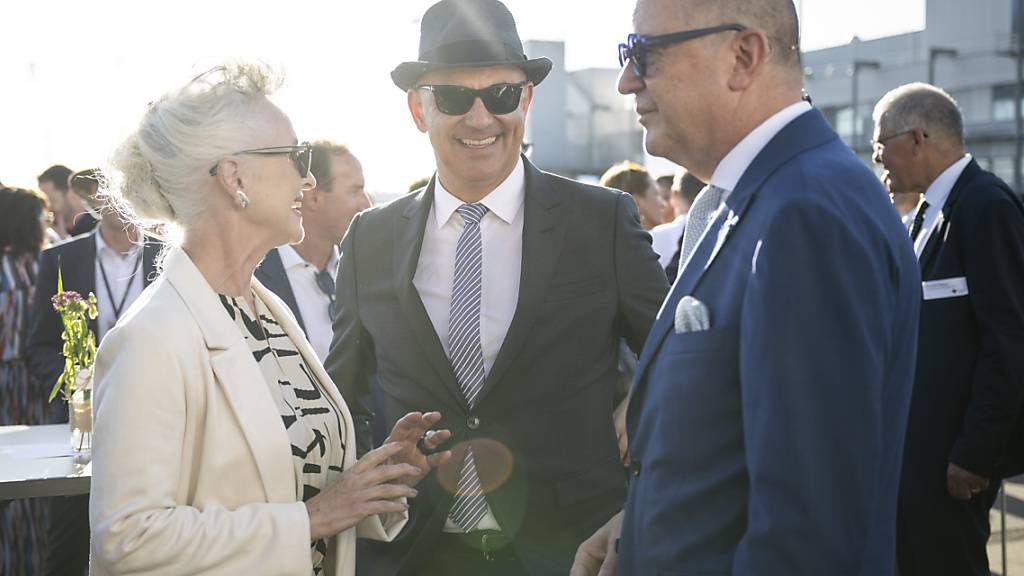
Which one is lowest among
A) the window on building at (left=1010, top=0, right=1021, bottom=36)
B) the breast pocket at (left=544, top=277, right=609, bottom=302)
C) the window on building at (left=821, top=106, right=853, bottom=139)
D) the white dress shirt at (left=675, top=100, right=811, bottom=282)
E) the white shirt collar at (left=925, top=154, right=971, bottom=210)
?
the breast pocket at (left=544, top=277, right=609, bottom=302)

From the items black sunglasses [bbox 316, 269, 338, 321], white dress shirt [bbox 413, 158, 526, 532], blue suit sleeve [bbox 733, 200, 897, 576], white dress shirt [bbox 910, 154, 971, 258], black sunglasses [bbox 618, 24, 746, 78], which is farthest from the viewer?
black sunglasses [bbox 316, 269, 338, 321]

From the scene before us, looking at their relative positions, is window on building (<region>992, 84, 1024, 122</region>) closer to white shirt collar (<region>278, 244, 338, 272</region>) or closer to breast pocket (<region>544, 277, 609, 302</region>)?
white shirt collar (<region>278, 244, 338, 272</region>)

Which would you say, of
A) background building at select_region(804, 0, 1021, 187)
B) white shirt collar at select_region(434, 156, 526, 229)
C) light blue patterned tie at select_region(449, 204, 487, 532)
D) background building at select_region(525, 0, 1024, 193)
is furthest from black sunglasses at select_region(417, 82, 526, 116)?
background building at select_region(804, 0, 1021, 187)

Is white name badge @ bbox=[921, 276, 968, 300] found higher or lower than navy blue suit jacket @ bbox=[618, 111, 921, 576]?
lower

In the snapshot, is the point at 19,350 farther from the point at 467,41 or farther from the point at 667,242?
the point at 467,41

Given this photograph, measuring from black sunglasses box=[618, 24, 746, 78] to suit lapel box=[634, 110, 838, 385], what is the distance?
0.24 meters

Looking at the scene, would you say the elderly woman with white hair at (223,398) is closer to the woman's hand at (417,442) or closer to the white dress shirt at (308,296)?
the woman's hand at (417,442)

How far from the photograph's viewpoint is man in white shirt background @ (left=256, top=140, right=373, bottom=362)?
4926 millimetres

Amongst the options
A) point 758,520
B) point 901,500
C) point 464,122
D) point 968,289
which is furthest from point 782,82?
point 901,500

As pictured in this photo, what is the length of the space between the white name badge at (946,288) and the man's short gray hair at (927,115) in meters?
0.74

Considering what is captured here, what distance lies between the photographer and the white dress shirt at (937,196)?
173 inches

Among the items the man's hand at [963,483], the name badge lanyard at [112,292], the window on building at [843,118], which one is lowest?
the man's hand at [963,483]

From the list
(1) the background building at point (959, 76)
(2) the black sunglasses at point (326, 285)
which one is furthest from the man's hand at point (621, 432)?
(1) the background building at point (959, 76)

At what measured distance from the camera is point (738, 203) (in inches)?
72.4
